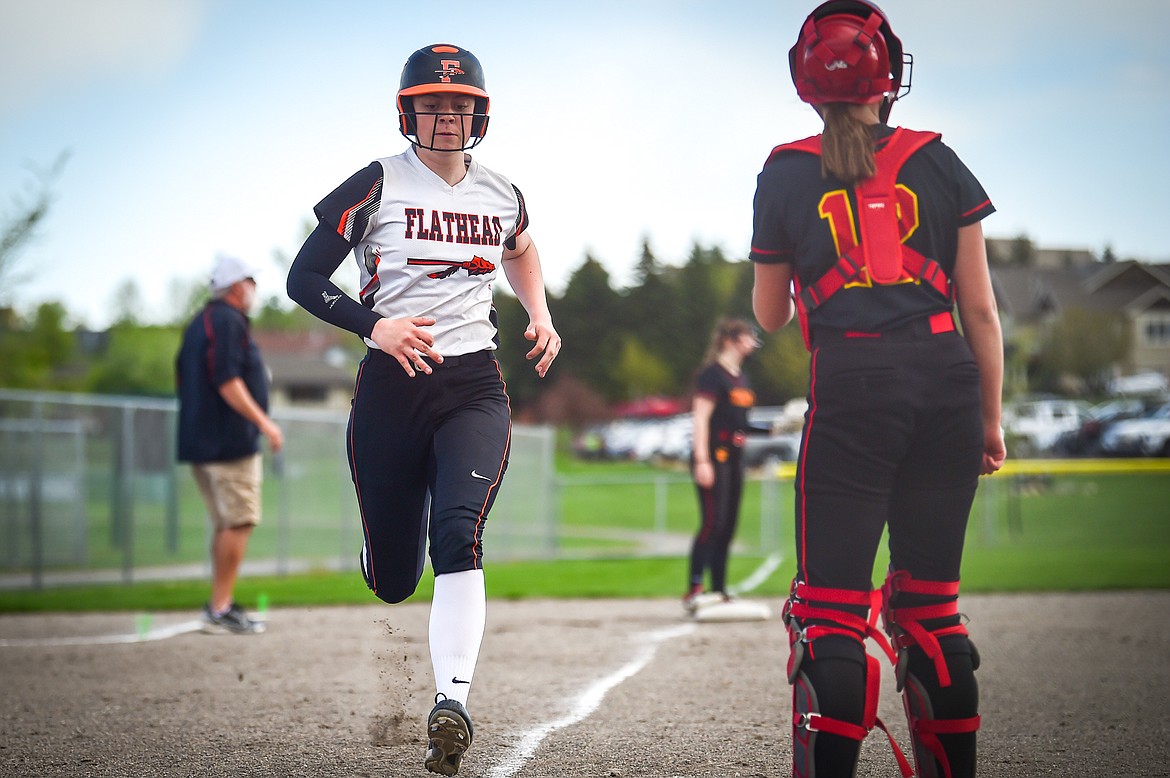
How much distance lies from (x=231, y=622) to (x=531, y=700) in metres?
3.43

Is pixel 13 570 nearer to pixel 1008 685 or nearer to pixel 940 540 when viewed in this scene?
pixel 1008 685

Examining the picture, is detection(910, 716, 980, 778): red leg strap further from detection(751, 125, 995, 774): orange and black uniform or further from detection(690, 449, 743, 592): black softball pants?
detection(690, 449, 743, 592): black softball pants

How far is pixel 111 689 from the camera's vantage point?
6.12m

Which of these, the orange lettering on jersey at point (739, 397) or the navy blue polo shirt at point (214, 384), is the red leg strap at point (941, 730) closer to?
the navy blue polo shirt at point (214, 384)

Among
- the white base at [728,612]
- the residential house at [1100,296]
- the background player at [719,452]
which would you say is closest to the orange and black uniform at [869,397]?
the white base at [728,612]

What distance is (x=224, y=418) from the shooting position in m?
8.27

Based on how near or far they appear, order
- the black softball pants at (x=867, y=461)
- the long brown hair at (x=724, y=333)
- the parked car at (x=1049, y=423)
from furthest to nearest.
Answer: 1. the parked car at (x=1049, y=423)
2. the long brown hair at (x=724, y=333)
3. the black softball pants at (x=867, y=461)

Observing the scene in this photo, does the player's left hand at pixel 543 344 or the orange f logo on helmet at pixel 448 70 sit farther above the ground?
the orange f logo on helmet at pixel 448 70

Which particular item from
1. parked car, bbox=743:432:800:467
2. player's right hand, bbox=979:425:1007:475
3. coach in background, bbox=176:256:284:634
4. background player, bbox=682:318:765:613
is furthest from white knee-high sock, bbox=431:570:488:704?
parked car, bbox=743:432:800:467

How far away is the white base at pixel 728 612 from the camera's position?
922 cm

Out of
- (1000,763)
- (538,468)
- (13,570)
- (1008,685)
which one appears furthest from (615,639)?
(538,468)

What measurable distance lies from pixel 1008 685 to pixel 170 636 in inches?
213

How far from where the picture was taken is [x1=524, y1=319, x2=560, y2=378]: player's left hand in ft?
14.7

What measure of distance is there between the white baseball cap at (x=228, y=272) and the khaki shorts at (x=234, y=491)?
3.90ft
